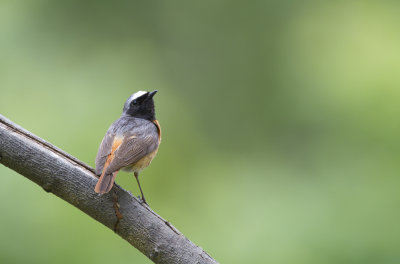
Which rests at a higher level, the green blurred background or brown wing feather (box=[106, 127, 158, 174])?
the green blurred background

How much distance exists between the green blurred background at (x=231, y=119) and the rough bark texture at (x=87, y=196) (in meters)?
1.42

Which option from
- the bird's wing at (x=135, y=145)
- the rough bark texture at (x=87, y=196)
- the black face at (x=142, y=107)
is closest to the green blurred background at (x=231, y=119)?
the black face at (x=142, y=107)

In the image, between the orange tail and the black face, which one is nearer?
the orange tail

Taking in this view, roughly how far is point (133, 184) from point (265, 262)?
1210mm

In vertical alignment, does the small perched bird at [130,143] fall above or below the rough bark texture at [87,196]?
above

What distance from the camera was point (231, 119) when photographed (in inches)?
265

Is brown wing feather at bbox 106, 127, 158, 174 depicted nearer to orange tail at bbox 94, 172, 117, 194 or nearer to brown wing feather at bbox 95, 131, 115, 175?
brown wing feather at bbox 95, 131, 115, 175

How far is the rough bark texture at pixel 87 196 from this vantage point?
293 centimetres

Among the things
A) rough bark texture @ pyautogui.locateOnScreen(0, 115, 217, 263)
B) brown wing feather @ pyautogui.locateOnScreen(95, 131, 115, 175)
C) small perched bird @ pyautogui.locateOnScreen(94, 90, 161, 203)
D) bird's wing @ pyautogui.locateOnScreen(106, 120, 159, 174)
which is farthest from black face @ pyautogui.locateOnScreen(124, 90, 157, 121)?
rough bark texture @ pyautogui.locateOnScreen(0, 115, 217, 263)

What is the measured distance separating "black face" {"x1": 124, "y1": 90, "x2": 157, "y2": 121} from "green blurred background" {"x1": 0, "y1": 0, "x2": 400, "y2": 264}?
1.36 ft

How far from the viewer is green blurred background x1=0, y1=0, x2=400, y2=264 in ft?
14.8

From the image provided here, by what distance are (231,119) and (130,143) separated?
3.04m

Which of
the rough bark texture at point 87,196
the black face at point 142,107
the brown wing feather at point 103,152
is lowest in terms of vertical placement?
the rough bark texture at point 87,196

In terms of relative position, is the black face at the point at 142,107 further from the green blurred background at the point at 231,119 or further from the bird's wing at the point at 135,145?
the green blurred background at the point at 231,119
